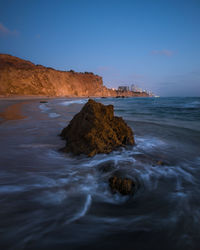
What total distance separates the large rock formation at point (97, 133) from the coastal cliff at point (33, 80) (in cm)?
4012

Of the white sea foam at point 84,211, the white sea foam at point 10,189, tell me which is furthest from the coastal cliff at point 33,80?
the white sea foam at point 84,211

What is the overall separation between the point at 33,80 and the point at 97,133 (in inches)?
1800

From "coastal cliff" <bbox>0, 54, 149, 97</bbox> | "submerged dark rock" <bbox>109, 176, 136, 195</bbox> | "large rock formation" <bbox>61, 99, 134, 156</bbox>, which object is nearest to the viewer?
"submerged dark rock" <bbox>109, 176, 136, 195</bbox>

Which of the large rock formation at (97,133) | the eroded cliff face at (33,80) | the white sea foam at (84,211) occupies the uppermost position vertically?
the eroded cliff face at (33,80)

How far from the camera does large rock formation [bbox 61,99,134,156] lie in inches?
101

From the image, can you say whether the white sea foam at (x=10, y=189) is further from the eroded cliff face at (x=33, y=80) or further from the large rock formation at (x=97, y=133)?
the eroded cliff face at (x=33, y=80)

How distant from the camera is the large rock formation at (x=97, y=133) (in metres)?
2.58

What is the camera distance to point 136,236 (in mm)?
1113

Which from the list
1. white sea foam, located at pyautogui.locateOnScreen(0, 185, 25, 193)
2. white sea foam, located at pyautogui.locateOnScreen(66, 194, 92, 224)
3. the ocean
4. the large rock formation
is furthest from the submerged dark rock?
white sea foam, located at pyautogui.locateOnScreen(0, 185, 25, 193)

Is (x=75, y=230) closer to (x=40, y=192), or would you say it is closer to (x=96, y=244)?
(x=96, y=244)

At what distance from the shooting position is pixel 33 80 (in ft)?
136

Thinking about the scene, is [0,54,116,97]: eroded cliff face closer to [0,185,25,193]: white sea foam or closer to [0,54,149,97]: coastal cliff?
[0,54,149,97]: coastal cliff

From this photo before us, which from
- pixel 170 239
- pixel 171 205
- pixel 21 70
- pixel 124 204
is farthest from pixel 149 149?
pixel 21 70

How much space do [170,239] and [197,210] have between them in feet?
1.89
